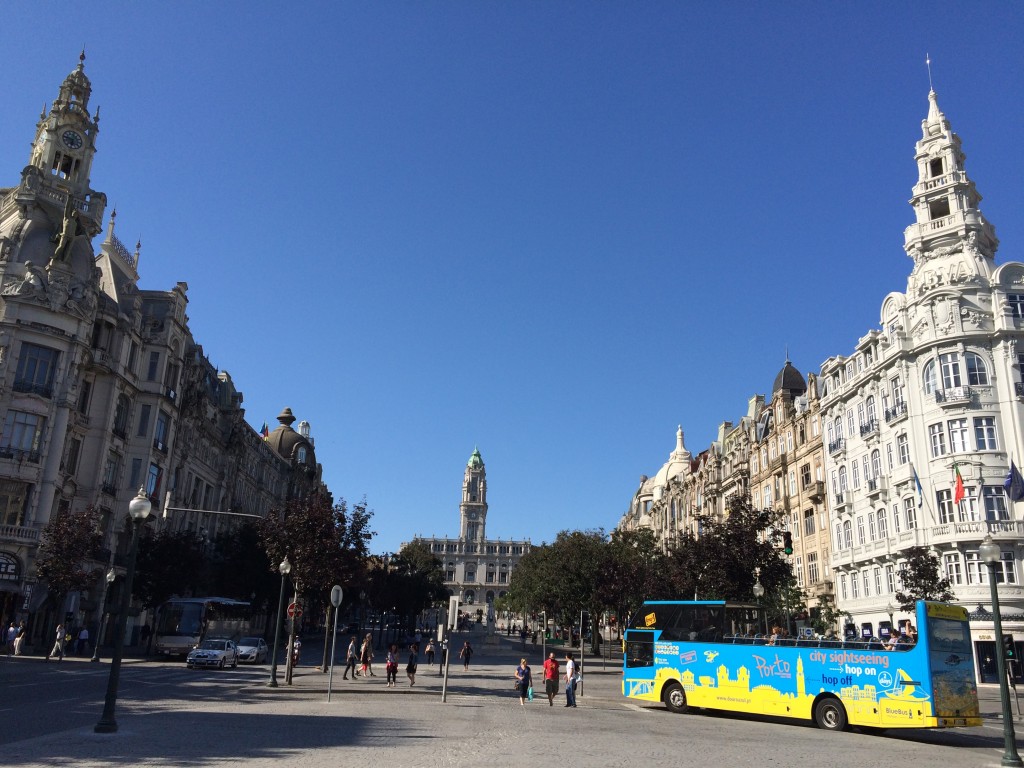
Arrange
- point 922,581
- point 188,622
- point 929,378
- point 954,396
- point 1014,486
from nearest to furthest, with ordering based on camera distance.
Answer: point 922,581 → point 1014,486 → point 188,622 → point 954,396 → point 929,378

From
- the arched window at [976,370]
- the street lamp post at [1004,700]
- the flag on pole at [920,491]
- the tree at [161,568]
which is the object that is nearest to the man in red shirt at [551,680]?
the street lamp post at [1004,700]

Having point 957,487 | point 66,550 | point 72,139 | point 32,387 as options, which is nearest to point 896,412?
point 957,487

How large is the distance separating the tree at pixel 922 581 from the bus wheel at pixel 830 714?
19808mm

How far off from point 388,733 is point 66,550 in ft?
97.8

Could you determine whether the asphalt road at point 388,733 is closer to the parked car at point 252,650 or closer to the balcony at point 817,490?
the parked car at point 252,650

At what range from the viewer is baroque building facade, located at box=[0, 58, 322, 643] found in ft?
144

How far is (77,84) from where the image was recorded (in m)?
54.9

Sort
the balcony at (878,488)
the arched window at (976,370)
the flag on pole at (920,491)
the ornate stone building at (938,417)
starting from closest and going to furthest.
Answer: the ornate stone building at (938,417), the arched window at (976,370), the flag on pole at (920,491), the balcony at (878,488)

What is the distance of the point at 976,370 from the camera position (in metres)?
46.2

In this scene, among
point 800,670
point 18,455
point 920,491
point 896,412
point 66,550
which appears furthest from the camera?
point 896,412

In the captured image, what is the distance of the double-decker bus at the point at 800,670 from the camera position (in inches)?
790

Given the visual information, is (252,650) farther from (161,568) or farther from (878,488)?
(878,488)

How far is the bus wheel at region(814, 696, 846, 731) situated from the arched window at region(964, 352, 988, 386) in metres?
31.1

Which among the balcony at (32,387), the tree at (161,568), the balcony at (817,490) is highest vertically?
A: the balcony at (32,387)
